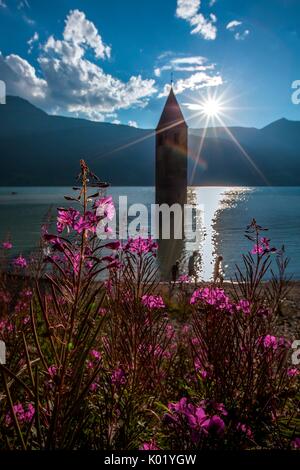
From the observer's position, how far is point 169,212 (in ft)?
166

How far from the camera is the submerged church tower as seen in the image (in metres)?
48.5

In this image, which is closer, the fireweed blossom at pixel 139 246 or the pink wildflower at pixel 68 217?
the pink wildflower at pixel 68 217

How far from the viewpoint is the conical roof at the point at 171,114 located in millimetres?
48500

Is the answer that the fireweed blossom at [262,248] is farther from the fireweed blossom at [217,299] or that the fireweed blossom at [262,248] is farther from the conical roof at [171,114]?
the conical roof at [171,114]

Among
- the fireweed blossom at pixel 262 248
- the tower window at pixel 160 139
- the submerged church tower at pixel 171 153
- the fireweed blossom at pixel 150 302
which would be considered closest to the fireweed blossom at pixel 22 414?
the fireweed blossom at pixel 150 302

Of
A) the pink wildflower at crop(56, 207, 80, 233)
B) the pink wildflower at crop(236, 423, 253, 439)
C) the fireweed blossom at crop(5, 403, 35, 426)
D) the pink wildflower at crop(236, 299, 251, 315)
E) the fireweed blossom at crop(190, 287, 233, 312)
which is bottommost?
the pink wildflower at crop(236, 423, 253, 439)

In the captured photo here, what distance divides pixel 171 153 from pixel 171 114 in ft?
18.4

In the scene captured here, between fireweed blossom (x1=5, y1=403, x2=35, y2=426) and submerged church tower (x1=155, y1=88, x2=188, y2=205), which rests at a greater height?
submerged church tower (x1=155, y1=88, x2=188, y2=205)

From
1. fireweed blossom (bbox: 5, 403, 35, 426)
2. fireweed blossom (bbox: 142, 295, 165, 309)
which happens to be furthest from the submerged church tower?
fireweed blossom (bbox: 5, 403, 35, 426)

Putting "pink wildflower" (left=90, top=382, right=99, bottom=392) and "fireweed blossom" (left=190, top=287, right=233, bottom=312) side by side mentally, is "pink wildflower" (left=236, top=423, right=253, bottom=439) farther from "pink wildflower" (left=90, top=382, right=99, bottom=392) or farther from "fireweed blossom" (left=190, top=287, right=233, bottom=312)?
"pink wildflower" (left=90, top=382, right=99, bottom=392)

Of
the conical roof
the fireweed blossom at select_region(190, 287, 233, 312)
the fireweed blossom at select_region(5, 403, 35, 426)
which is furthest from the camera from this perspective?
the conical roof

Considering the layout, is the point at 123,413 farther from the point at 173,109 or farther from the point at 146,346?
the point at 173,109

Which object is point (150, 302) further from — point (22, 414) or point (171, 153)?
point (171, 153)
